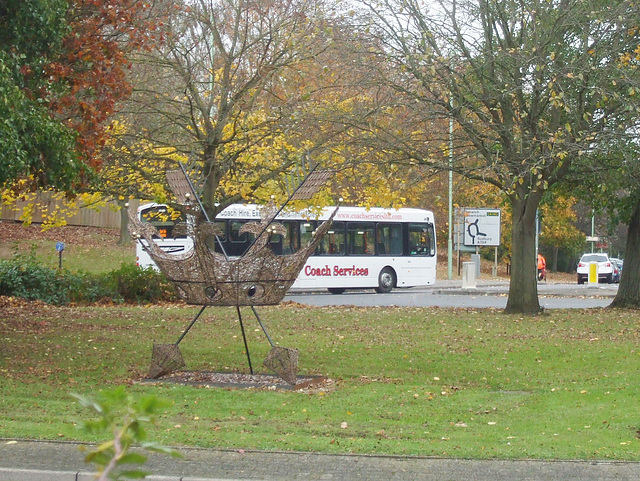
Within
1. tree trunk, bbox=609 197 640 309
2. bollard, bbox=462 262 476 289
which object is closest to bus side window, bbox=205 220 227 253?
bollard, bbox=462 262 476 289

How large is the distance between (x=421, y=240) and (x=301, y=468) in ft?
94.6

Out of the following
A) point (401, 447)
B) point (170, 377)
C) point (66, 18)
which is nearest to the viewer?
point (401, 447)

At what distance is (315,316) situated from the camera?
19500 mm

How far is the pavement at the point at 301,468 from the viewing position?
6816 millimetres

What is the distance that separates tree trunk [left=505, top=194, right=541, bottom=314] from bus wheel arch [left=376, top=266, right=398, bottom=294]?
1432cm

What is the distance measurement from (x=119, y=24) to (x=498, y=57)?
762 centimetres

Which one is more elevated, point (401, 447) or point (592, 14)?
point (592, 14)

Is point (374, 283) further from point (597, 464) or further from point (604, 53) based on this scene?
point (597, 464)

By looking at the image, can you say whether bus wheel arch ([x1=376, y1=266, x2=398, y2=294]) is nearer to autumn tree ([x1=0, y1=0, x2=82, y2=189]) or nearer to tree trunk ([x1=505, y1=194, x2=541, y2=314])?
tree trunk ([x1=505, y1=194, x2=541, y2=314])

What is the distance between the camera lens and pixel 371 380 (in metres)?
12.3

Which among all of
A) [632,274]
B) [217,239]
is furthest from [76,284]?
[632,274]

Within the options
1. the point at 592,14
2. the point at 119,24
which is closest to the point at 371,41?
Answer: the point at 592,14

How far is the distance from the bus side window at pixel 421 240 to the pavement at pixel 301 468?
92.0 ft

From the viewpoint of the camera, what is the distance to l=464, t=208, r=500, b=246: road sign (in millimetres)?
35719
